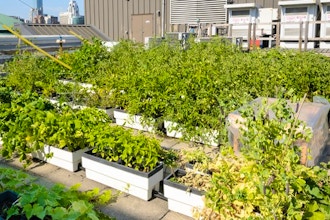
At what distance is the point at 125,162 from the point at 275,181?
61.1 inches

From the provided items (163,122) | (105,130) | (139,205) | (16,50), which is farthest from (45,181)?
(16,50)

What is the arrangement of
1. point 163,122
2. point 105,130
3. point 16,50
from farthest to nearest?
point 16,50 < point 163,122 < point 105,130

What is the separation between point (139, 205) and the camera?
9.98 ft

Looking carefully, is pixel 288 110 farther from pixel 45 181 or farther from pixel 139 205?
pixel 45 181

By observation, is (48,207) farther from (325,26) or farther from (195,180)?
(325,26)

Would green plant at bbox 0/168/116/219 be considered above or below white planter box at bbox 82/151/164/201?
above

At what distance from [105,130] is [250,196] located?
172cm

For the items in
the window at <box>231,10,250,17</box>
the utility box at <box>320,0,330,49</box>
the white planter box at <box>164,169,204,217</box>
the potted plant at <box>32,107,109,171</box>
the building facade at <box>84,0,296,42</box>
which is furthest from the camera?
the building facade at <box>84,0,296,42</box>

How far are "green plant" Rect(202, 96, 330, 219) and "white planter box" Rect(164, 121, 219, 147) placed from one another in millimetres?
1789

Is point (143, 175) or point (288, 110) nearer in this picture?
point (288, 110)

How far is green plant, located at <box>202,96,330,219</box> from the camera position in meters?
2.00

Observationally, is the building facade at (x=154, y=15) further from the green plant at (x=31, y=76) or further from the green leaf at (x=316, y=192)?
the green leaf at (x=316, y=192)

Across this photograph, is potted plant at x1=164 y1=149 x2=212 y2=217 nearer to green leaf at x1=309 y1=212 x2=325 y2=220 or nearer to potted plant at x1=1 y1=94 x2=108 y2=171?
green leaf at x1=309 y1=212 x2=325 y2=220

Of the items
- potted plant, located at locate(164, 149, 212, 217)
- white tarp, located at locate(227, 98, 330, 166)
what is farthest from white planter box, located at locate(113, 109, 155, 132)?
potted plant, located at locate(164, 149, 212, 217)
